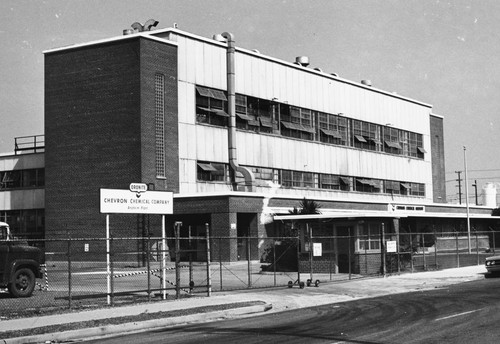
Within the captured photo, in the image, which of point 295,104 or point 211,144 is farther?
point 295,104

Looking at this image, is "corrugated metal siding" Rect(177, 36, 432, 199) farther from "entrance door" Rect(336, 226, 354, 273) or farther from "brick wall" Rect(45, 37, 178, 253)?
"entrance door" Rect(336, 226, 354, 273)

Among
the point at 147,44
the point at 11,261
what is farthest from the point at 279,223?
the point at 11,261

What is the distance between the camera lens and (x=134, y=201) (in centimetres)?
2491

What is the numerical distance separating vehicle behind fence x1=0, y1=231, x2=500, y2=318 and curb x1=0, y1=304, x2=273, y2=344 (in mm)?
3508

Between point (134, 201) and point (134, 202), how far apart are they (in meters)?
0.03

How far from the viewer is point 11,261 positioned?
2611cm

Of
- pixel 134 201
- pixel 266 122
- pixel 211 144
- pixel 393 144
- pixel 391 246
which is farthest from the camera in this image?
pixel 393 144

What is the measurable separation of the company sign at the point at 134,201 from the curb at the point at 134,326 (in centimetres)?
560

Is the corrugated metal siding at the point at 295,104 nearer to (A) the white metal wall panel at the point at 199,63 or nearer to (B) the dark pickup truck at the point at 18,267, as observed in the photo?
(A) the white metal wall panel at the point at 199,63

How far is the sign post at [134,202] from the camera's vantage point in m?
23.9

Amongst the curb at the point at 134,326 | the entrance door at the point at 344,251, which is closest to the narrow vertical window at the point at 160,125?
the entrance door at the point at 344,251

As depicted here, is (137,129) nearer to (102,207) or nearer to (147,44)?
(147,44)

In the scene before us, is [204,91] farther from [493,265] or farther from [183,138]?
[493,265]

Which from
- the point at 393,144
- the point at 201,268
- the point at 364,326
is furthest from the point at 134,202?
the point at 393,144
